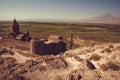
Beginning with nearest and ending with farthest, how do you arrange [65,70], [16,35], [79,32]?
[65,70], [16,35], [79,32]

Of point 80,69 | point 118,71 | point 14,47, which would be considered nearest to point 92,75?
point 80,69

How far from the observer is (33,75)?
57.6 ft

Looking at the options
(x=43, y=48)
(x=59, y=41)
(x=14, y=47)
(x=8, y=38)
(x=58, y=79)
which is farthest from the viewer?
(x=8, y=38)

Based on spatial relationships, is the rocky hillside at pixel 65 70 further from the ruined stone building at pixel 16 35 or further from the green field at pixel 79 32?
the green field at pixel 79 32

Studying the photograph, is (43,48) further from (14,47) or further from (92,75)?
(92,75)

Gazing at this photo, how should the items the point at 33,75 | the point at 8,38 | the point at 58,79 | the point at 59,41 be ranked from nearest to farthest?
the point at 58,79 < the point at 33,75 < the point at 59,41 < the point at 8,38

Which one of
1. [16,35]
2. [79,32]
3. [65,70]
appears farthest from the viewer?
[79,32]

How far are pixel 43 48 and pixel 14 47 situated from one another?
10231mm

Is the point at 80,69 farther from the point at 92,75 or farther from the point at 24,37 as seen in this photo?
the point at 24,37

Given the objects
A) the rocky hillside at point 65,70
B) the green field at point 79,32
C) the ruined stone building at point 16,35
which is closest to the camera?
the rocky hillside at point 65,70

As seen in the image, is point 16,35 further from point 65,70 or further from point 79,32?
point 79,32

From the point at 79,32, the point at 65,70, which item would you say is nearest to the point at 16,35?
the point at 65,70

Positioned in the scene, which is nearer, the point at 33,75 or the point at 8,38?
the point at 33,75

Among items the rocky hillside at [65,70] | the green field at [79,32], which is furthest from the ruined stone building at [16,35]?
the green field at [79,32]
